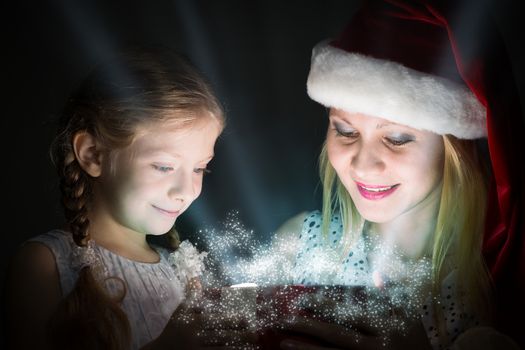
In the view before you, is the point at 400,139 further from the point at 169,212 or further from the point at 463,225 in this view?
the point at 169,212

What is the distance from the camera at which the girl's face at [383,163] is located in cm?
128

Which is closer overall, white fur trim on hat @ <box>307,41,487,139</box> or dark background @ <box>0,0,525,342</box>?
white fur trim on hat @ <box>307,41,487,139</box>

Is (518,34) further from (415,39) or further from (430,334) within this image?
(430,334)

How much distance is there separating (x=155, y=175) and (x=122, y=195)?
0.30 feet

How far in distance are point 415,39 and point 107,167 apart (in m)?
0.73

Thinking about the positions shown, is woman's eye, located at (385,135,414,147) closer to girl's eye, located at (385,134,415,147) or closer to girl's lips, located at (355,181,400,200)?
girl's eye, located at (385,134,415,147)

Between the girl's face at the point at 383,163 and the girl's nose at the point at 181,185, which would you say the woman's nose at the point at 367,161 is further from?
the girl's nose at the point at 181,185

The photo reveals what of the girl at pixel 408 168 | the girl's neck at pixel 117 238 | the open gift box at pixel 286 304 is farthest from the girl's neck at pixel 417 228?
the girl's neck at pixel 117 238

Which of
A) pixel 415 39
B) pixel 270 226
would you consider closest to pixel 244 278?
pixel 270 226

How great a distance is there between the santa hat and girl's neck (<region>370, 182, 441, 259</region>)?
0.68 ft

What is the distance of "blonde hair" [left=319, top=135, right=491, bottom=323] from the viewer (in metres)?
1.31

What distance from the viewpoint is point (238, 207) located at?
1486 millimetres

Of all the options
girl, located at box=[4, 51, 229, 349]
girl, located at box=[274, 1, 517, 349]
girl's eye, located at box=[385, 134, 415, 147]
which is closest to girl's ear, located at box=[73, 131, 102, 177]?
girl, located at box=[4, 51, 229, 349]

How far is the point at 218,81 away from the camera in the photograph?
1457 mm
